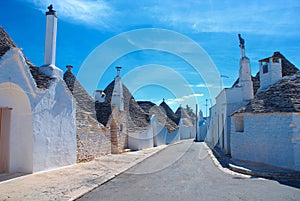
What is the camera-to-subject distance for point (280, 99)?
1110 cm

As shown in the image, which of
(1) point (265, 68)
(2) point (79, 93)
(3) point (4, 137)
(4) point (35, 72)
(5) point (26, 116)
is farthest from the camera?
(2) point (79, 93)

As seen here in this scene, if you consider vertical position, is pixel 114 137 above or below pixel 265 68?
below

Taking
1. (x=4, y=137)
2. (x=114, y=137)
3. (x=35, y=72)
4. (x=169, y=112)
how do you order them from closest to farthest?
(x=4, y=137)
(x=35, y=72)
(x=114, y=137)
(x=169, y=112)

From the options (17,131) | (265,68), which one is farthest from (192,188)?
(265,68)

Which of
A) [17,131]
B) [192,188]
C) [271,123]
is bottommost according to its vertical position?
[192,188]

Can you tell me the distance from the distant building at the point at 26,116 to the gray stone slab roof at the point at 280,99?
871 cm

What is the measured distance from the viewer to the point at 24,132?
843cm

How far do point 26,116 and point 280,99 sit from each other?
1013 cm

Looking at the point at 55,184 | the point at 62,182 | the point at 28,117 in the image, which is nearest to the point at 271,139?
the point at 62,182

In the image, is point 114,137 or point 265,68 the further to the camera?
point 114,137

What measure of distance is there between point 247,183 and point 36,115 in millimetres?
7075

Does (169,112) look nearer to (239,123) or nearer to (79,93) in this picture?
(79,93)

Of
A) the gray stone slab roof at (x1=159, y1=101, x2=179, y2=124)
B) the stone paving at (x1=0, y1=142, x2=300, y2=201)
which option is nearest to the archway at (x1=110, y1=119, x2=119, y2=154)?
the stone paving at (x1=0, y1=142, x2=300, y2=201)

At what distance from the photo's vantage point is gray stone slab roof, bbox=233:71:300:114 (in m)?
10.4
